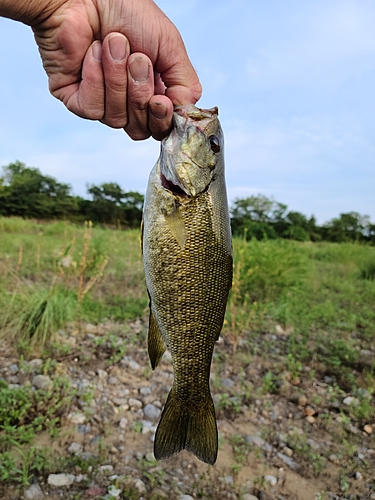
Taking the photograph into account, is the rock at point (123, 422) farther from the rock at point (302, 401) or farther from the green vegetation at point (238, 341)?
the rock at point (302, 401)

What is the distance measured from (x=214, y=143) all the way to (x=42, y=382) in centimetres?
318

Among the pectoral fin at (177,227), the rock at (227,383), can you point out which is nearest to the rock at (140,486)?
the rock at (227,383)

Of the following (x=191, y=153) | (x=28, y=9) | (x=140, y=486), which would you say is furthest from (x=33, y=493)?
(x=28, y=9)

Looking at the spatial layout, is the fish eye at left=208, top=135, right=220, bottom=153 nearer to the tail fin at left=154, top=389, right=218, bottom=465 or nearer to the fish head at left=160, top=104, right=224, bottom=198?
the fish head at left=160, top=104, right=224, bottom=198

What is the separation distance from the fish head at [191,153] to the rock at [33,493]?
90.9 inches

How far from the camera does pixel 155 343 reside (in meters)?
1.95

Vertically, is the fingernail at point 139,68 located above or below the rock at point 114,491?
above

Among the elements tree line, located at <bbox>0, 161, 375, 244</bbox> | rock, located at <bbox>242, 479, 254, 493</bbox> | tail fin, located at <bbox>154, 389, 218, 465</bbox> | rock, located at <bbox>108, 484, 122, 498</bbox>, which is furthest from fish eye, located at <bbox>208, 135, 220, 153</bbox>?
tree line, located at <bbox>0, 161, 375, 244</bbox>

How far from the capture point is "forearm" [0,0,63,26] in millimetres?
1917

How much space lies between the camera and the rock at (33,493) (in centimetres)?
268

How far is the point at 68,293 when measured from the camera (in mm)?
5941

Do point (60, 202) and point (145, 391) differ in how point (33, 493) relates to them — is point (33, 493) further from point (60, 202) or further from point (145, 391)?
point (60, 202)

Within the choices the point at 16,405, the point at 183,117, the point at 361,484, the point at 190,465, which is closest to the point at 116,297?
the point at 16,405

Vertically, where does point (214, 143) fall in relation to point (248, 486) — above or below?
above
